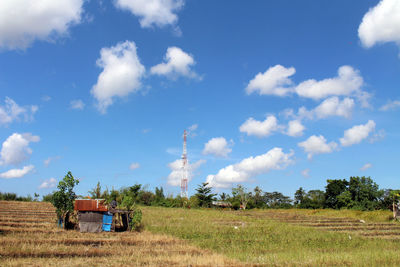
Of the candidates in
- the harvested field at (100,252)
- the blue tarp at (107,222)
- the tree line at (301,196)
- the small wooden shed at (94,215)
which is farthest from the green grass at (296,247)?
the tree line at (301,196)

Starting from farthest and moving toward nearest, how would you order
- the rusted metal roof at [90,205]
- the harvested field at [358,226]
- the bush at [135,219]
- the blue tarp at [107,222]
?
the harvested field at [358,226], the bush at [135,219], the blue tarp at [107,222], the rusted metal roof at [90,205]

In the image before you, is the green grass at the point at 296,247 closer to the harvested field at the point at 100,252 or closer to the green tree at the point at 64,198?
the harvested field at the point at 100,252

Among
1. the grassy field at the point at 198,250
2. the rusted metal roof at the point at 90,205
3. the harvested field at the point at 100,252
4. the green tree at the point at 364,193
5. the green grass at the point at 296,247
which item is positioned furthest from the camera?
the green tree at the point at 364,193

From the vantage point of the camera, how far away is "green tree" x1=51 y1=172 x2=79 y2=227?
1559cm

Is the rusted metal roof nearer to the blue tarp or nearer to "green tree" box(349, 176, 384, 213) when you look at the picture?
the blue tarp

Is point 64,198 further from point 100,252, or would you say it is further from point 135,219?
point 100,252

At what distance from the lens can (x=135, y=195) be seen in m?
47.4

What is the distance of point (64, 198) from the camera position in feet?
51.6

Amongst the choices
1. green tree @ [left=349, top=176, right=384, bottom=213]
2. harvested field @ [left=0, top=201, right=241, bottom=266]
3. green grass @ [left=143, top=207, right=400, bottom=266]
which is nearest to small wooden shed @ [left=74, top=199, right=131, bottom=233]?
harvested field @ [left=0, top=201, right=241, bottom=266]

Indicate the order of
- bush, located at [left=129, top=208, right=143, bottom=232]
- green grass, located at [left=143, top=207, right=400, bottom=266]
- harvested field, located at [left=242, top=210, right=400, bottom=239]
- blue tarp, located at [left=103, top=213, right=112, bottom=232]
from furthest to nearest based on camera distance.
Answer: harvested field, located at [left=242, top=210, right=400, bottom=239]
bush, located at [left=129, top=208, right=143, bottom=232]
blue tarp, located at [left=103, top=213, right=112, bottom=232]
green grass, located at [left=143, top=207, right=400, bottom=266]

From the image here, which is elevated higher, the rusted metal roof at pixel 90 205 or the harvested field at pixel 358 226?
the rusted metal roof at pixel 90 205

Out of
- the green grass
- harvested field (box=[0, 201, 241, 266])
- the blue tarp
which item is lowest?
the green grass

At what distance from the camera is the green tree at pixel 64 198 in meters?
15.6

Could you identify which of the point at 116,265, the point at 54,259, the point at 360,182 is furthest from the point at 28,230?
the point at 360,182
